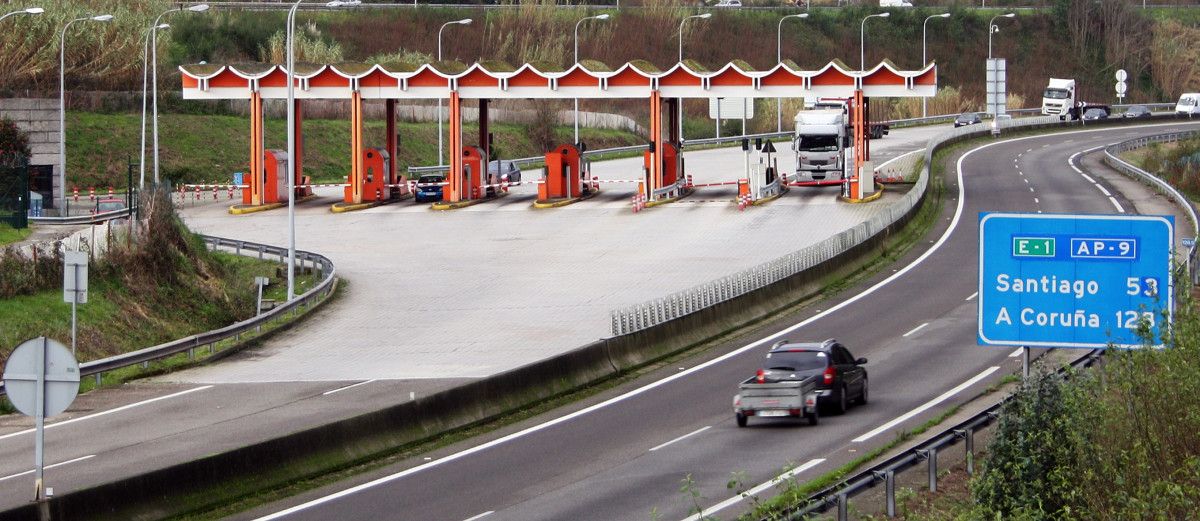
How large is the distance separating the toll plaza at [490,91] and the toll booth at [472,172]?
0.04 meters

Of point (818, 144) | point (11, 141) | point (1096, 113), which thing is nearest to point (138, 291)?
point (11, 141)

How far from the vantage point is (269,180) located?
217ft

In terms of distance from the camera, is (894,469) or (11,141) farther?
(11,141)

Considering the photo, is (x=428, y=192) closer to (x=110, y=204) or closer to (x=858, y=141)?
(x=110, y=204)

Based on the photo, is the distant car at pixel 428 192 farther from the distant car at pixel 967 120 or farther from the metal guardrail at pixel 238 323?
the distant car at pixel 967 120

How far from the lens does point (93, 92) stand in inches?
3209

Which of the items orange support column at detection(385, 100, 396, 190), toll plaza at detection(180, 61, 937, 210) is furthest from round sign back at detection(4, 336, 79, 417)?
orange support column at detection(385, 100, 396, 190)

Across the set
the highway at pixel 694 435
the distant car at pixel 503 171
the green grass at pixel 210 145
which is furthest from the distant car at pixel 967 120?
the highway at pixel 694 435

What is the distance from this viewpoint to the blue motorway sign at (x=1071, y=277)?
17.4 m

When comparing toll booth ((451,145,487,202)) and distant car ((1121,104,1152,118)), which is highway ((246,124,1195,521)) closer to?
toll booth ((451,145,487,202))

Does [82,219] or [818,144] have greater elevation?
[818,144]

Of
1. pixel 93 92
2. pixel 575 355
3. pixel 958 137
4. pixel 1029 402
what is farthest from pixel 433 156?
pixel 1029 402

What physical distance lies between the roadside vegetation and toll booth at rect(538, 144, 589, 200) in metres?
16.8

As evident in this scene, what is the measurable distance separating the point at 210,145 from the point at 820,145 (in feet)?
106
